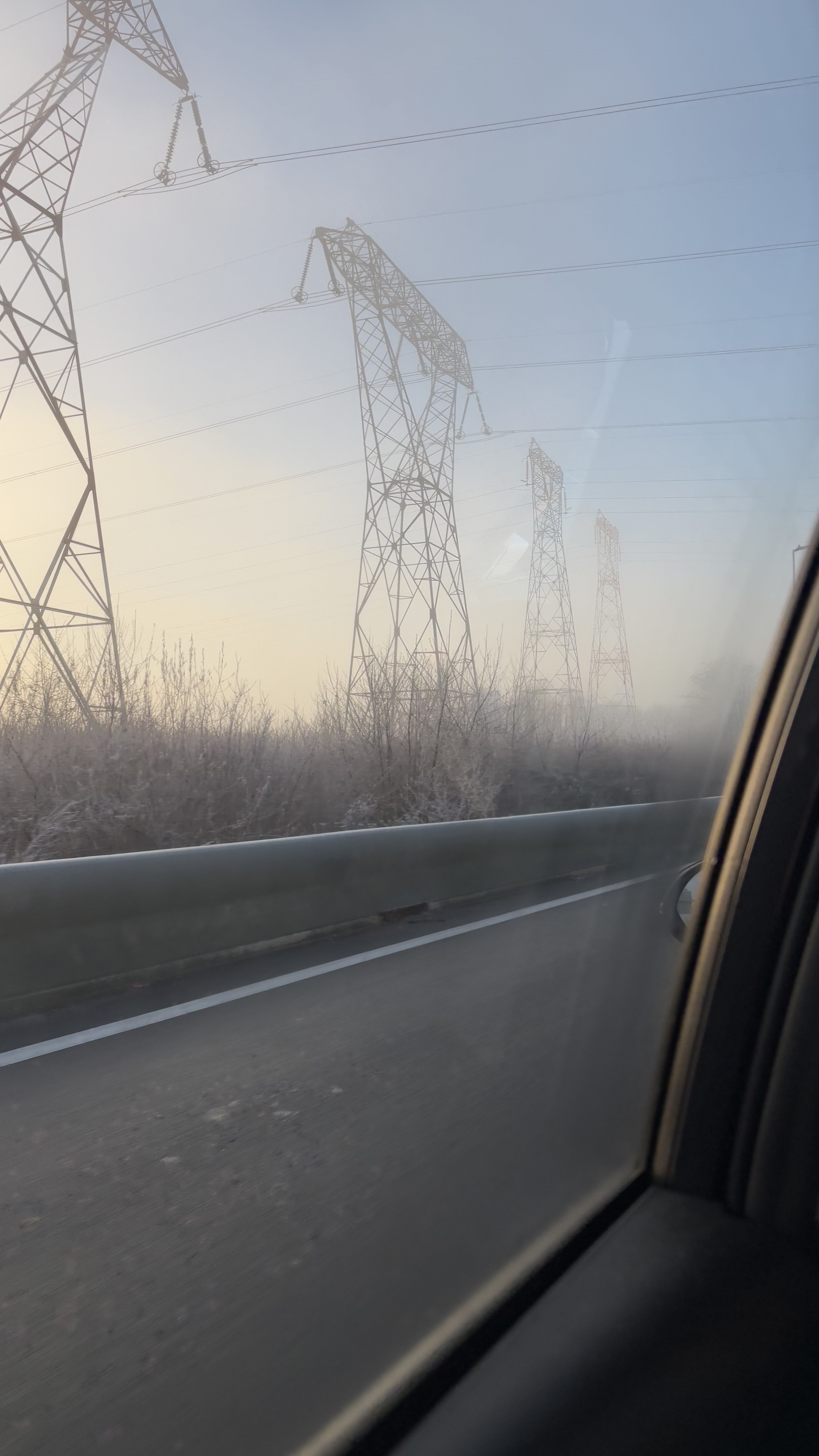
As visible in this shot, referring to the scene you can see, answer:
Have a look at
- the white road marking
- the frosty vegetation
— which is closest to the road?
the white road marking

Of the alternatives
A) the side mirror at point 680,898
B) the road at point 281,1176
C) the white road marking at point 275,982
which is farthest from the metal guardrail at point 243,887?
the white road marking at point 275,982

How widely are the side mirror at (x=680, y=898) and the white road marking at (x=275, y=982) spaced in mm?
2693

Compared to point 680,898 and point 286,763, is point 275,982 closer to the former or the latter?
point 680,898

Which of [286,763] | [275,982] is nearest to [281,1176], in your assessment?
[275,982]

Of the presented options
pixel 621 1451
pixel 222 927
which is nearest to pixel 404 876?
pixel 222 927

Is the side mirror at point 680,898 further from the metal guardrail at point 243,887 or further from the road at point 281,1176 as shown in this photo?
the road at point 281,1176

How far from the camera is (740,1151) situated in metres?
2.10

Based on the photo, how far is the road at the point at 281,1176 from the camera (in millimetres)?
2082

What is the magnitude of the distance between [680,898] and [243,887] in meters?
3.81

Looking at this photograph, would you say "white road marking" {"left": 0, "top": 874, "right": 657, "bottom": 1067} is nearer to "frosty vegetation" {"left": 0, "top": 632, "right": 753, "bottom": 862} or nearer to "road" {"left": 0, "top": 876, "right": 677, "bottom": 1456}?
"road" {"left": 0, "top": 876, "right": 677, "bottom": 1456}

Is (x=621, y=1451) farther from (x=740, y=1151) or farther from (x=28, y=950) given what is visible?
(x=28, y=950)

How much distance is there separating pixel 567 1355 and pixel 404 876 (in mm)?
5812

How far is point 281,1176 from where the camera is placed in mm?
3133

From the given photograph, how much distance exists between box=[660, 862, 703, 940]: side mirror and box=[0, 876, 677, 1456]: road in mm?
269
